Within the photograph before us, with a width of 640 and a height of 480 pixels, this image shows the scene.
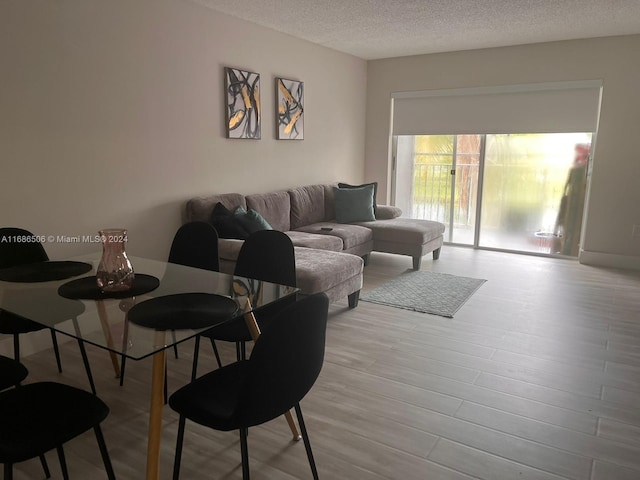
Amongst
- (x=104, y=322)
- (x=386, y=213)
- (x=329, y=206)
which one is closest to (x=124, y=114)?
(x=104, y=322)

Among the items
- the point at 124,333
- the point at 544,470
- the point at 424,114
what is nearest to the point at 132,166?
the point at 124,333

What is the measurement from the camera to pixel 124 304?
1.88 metres

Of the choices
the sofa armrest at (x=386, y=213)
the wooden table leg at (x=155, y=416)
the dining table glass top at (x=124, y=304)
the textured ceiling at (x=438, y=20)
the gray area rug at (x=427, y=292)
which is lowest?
the gray area rug at (x=427, y=292)

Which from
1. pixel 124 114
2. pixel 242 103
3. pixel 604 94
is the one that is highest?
pixel 604 94

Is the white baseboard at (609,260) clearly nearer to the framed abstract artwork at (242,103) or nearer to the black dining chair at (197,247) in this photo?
the framed abstract artwork at (242,103)

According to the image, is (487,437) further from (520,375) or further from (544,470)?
(520,375)

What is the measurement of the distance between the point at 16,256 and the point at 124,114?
1366 millimetres

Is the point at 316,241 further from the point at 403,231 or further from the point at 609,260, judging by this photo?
the point at 609,260

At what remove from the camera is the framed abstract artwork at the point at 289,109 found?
16.4 feet

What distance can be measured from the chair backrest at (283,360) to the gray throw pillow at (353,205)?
3882mm

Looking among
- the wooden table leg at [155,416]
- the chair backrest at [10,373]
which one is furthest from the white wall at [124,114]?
the wooden table leg at [155,416]

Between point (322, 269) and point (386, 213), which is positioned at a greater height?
point (386, 213)

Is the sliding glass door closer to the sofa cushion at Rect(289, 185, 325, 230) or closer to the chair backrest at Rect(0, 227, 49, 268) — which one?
the sofa cushion at Rect(289, 185, 325, 230)

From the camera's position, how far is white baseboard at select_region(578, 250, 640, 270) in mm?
5246
